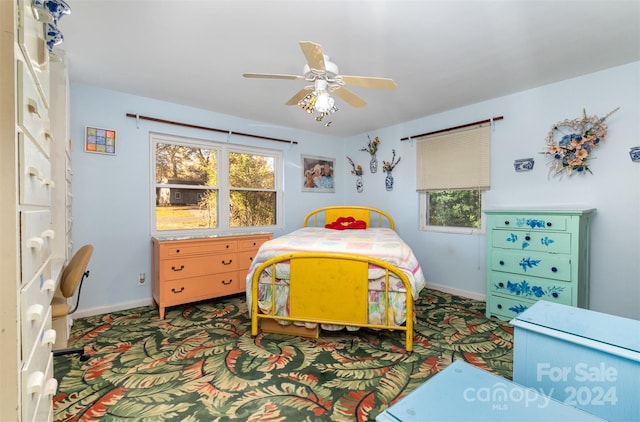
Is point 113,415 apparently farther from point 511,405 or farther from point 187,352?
point 511,405

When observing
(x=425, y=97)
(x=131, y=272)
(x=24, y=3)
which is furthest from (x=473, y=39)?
(x=131, y=272)

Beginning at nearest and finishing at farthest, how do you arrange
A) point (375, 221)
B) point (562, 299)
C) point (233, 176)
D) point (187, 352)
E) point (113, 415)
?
point (113, 415) < point (187, 352) < point (562, 299) < point (233, 176) < point (375, 221)

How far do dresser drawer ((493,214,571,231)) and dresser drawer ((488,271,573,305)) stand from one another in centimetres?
48

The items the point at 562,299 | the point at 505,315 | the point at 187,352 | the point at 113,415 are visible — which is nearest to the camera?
the point at 113,415

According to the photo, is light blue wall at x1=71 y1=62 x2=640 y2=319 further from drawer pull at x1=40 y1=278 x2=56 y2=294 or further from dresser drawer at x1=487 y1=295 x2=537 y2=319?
drawer pull at x1=40 y1=278 x2=56 y2=294

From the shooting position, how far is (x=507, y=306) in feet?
9.80

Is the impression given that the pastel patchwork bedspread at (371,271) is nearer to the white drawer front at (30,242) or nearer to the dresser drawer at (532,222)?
the dresser drawer at (532,222)

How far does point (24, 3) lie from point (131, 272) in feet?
10.2

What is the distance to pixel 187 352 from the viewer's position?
2.41 meters

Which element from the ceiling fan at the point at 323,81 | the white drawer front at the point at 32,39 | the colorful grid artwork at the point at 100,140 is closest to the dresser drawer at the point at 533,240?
the ceiling fan at the point at 323,81

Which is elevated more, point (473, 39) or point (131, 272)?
point (473, 39)

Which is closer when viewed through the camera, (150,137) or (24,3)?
(24,3)

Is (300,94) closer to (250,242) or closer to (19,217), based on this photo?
(19,217)

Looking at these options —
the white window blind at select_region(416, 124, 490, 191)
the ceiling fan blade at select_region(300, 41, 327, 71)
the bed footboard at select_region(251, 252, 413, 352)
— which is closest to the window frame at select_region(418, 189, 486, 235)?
the white window blind at select_region(416, 124, 490, 191)
